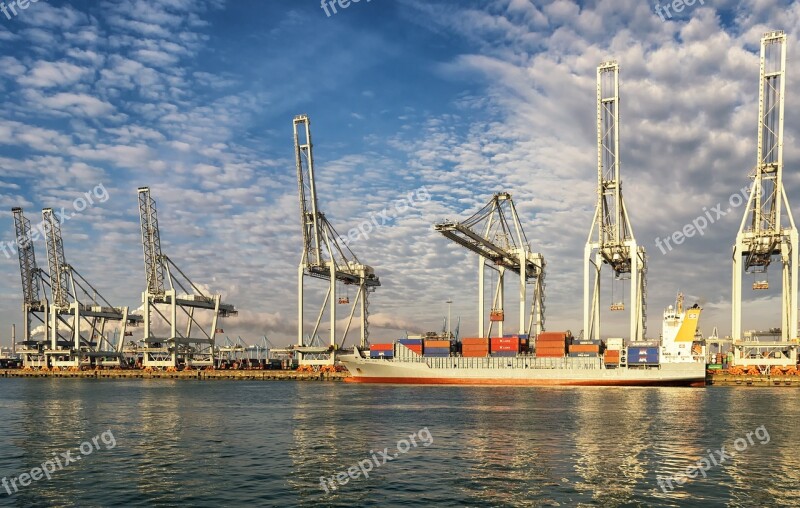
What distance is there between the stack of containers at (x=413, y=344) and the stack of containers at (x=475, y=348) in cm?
661

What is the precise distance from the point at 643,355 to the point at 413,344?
1246 inches

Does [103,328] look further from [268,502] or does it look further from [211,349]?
[268,502]

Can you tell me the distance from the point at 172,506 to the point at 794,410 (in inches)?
1831

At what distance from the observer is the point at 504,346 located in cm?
9069

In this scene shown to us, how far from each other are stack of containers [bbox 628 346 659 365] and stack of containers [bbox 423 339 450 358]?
81.1 ft

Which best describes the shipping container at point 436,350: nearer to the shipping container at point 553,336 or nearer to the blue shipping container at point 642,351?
the shipping container at point 553,336

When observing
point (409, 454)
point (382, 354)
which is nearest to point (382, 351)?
point (382, 354)

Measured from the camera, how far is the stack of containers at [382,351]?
315 feet

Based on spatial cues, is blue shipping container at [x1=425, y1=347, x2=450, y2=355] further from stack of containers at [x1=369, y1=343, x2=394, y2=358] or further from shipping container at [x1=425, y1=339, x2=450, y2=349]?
stack of containers at [x1=369, y1=343, x2=394, y2=358]

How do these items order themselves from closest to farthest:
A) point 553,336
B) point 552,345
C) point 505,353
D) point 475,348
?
1. point 552,345
2. point 553,336
3. point 505,353
4. point 475,348

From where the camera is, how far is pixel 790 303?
283 ft

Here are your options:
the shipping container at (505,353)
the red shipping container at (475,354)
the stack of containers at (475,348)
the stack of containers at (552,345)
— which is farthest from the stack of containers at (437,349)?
the stack of containers at (552,345)

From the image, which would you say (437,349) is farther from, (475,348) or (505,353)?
(505,353)

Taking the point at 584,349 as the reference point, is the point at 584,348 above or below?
above
